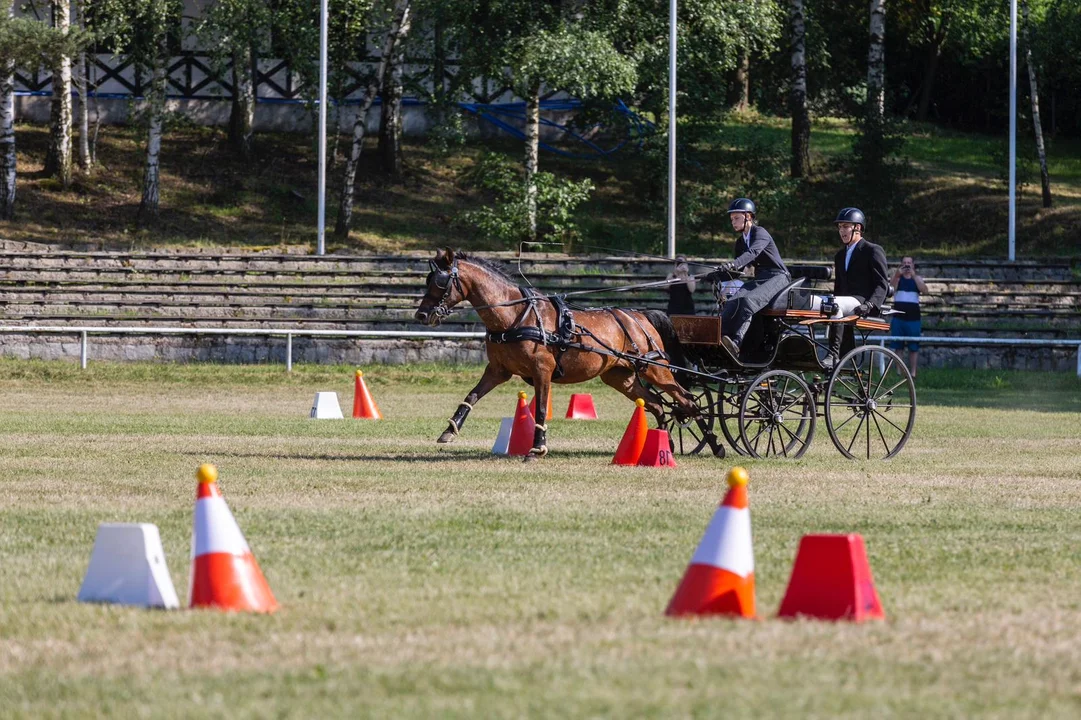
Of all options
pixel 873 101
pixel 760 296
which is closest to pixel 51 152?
pixel 873 101

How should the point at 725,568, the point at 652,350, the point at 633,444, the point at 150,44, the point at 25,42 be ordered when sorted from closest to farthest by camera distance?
the point at 725,568 < the point at 633,444 < the point at 652,350 < the point at 25,42 < the point at 150,44

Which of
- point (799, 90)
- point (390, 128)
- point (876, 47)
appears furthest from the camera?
point (390, 128)

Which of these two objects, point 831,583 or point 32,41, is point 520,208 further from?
point 831,583

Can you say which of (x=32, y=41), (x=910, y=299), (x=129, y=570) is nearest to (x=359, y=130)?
(x=32, y=41)

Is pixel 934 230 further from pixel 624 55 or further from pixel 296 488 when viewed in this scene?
pixel 296 488

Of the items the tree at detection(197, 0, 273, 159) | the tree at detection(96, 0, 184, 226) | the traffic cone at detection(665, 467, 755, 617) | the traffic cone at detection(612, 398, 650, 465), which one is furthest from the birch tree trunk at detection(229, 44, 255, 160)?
the traffic cone at detection(665, 467, 755, 617)

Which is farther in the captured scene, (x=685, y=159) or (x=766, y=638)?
(x=685, y=159)

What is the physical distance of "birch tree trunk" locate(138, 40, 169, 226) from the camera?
131 feet

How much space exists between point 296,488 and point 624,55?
28862 millimetres

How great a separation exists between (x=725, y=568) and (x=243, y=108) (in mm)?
39887

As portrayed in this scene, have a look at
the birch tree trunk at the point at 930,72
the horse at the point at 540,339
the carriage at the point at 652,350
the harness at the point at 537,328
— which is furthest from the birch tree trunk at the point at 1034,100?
the harness at the point at 537,328

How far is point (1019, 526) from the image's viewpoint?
1012cm

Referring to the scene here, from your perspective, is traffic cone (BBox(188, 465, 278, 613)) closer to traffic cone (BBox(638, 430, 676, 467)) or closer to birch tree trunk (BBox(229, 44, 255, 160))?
traffic cone (BBox(638, 430, 676, 467))

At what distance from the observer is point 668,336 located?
15.8 m
